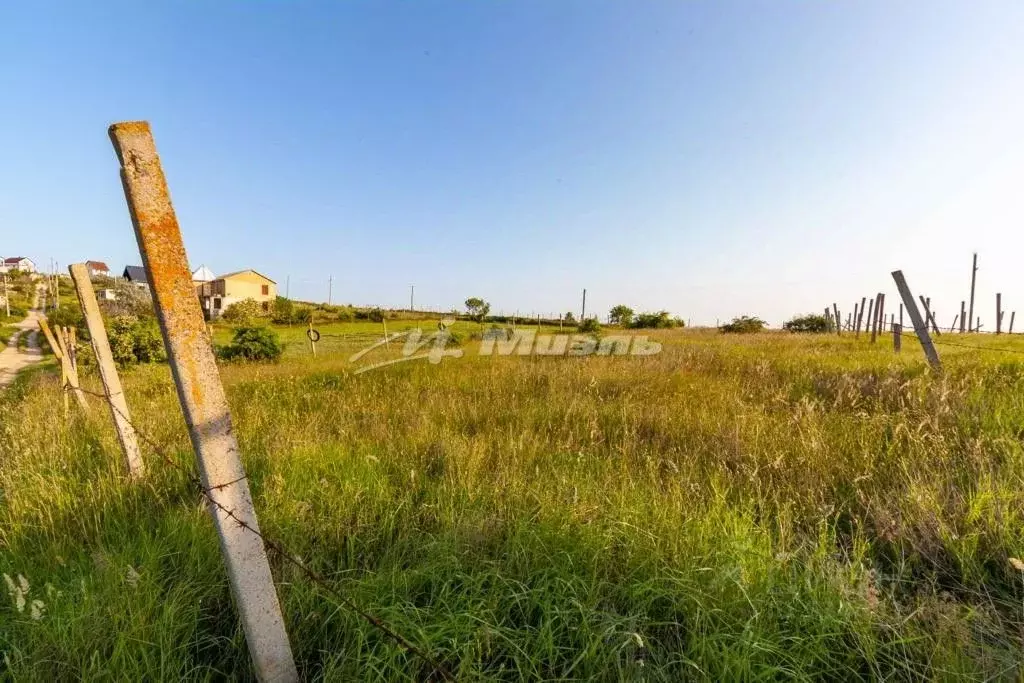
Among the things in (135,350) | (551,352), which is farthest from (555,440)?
(135,350)

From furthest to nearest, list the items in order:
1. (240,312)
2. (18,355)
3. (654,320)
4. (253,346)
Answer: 1. (240,312)
2. (654,320)
3. (18,355)
4. (253,346)

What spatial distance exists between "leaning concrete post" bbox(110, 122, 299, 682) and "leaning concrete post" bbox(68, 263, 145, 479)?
2.53 m

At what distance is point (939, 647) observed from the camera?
4.62 ft

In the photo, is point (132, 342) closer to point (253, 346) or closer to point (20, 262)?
point (253, 346)

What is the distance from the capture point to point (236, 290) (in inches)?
2116

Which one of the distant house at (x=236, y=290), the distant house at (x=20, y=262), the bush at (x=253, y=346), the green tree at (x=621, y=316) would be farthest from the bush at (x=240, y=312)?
the distant house at (x=20, y=262)

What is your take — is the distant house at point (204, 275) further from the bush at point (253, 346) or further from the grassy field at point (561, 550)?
the grassy field at point (561, 550)

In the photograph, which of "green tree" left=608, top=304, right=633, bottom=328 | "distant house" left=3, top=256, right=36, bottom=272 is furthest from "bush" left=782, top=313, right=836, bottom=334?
"distant house" left=3, top=256, right=36, bottom=272

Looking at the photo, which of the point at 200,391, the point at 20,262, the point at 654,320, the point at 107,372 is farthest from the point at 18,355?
the point at 20,262

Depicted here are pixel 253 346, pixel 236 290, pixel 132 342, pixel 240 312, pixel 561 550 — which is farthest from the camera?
pixel 236 290

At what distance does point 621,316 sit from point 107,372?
124ft

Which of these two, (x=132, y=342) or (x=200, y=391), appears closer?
(x=200, y=391)

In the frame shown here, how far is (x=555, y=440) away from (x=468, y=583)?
2.05 meters

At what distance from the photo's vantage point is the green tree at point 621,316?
37.1 meters
